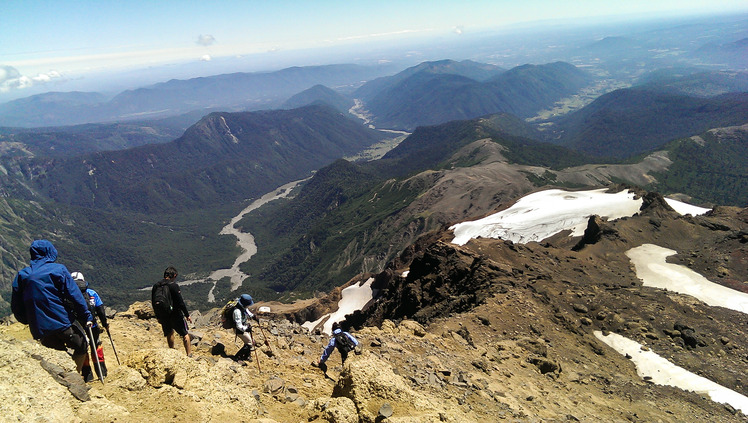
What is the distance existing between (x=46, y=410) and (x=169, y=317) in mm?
5757

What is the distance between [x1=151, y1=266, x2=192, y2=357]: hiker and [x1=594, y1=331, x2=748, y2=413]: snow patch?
1060 inches

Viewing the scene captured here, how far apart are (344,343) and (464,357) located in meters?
8.37

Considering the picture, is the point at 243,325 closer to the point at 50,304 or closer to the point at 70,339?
the point at 70,339

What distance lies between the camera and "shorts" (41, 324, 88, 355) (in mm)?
10133

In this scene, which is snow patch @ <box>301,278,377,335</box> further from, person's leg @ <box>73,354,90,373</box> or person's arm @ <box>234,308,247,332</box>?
person's leg @ <box>73,354,90,373</box>

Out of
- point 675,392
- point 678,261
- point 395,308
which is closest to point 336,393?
point 675,392

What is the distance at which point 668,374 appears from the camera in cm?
2245

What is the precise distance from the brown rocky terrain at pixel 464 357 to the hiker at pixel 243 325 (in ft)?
2.61

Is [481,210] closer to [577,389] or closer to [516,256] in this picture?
[516,256]

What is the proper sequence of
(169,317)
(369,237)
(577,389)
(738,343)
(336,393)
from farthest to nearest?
(369,237) → (738,343) → (577,389) → (169,317) → (336,393)

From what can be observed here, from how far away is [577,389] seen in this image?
19.5 metres

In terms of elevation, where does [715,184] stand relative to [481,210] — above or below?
below

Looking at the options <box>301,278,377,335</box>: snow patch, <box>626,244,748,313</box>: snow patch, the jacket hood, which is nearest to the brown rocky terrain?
<box>626,244,748,313</box>: snow patch

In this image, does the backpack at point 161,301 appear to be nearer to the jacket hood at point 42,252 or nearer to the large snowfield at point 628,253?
the jacket hood at point 42,252
